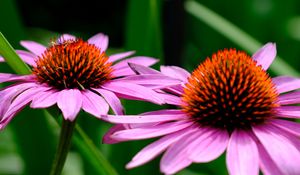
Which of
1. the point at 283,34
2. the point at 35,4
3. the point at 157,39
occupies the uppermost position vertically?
→ the point at 35,4

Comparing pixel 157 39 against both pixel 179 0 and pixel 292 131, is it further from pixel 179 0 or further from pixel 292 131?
pixel 292 131

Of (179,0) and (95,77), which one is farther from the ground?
(179,0)

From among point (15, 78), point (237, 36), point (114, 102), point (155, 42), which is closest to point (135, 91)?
point (114, 102)

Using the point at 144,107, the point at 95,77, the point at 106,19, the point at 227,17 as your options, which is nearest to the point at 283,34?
the point at 227,17

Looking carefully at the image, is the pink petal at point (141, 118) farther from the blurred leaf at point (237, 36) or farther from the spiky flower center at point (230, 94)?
the blurred leaf at point (237, 36)

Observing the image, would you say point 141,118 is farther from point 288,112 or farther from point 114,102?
point 288,112

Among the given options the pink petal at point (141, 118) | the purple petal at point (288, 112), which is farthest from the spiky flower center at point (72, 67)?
the purple petal at point (288, 112)
